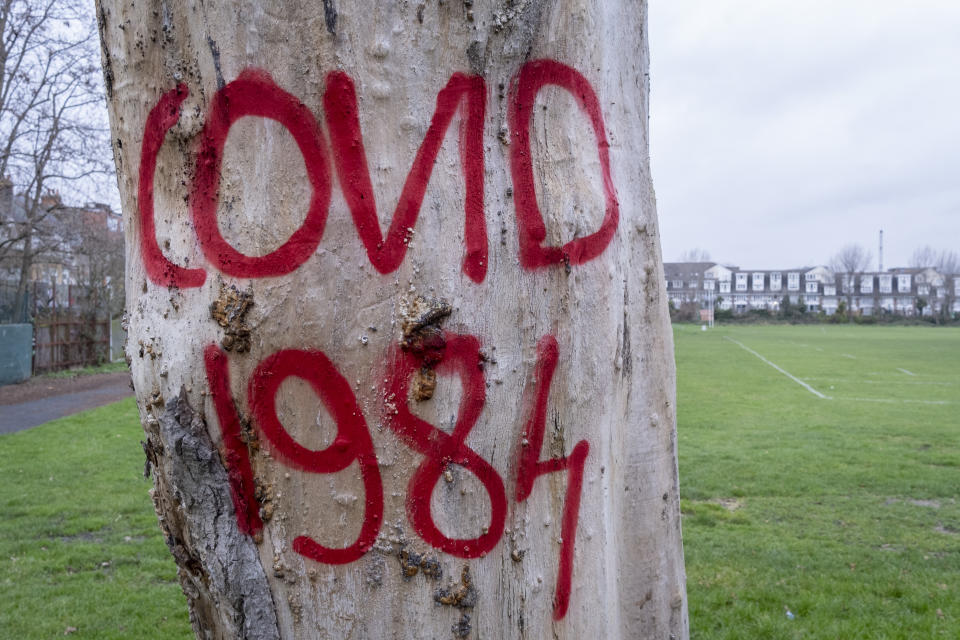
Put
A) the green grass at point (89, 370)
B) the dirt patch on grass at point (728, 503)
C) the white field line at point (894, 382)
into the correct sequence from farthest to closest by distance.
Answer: the green grass at point (89, 370) < the white field line at point (894, 382) < the dirt patch on grass at point (728, 503)

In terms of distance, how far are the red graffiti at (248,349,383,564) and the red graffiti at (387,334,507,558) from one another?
0.07m

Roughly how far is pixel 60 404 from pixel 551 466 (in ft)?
54.1

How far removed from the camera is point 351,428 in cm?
147

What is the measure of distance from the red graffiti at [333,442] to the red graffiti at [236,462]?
5 cm

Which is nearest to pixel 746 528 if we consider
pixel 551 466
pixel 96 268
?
pixel 551 466

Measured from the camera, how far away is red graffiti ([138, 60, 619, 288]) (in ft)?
4.75

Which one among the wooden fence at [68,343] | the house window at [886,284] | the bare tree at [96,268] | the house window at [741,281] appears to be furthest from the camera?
the house window at [741,281]

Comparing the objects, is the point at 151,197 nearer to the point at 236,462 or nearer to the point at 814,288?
the point at 236,462

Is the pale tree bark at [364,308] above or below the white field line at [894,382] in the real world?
above

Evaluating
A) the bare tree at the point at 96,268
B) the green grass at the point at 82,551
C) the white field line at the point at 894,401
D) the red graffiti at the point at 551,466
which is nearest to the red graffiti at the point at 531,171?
the red graffiti at the point at 551,466

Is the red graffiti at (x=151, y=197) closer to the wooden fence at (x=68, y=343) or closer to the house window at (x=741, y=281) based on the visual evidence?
the wooden fence at (x=68, y=343)

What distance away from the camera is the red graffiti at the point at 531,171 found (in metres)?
1.53

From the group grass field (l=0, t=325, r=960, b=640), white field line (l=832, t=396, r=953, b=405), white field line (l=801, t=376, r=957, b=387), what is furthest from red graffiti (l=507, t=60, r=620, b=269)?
white field line (l=801, t=376, r=957, b=387)

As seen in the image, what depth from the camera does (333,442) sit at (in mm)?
1471
